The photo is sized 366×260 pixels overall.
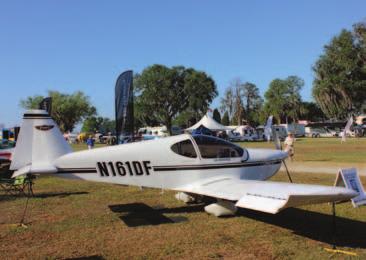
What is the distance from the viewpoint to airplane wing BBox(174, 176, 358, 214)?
5430 millimetres

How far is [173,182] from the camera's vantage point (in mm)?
8344

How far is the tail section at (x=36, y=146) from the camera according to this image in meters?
7.59

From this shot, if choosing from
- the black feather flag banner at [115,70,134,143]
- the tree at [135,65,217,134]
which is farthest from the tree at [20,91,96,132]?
the black feather flag banner at [115,70,134,143]

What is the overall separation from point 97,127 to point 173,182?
130 meters

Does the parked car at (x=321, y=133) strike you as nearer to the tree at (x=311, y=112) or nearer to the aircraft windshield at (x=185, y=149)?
the tree at (x=311, y=112)

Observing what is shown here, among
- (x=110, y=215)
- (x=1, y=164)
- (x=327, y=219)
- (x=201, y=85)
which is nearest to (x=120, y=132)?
(x=1, y=164)

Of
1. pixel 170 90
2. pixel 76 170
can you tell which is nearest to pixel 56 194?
pixel 76 170

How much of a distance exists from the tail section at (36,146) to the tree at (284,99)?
89658mm

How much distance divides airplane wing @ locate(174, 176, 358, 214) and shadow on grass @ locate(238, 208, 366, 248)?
3.23 ft

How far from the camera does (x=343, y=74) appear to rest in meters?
55.9

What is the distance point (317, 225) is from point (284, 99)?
90.1 meters

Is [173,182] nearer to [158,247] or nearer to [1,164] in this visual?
[158,247]

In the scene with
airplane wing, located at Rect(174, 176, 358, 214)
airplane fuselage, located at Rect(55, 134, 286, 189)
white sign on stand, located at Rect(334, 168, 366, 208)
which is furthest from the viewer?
airplane fuselage, located at Rect(55, 134, 286, 189)

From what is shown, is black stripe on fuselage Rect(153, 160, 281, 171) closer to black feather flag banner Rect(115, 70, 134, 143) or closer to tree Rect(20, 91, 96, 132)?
black feather flag banner Rect(115, 70, 134, 143)
